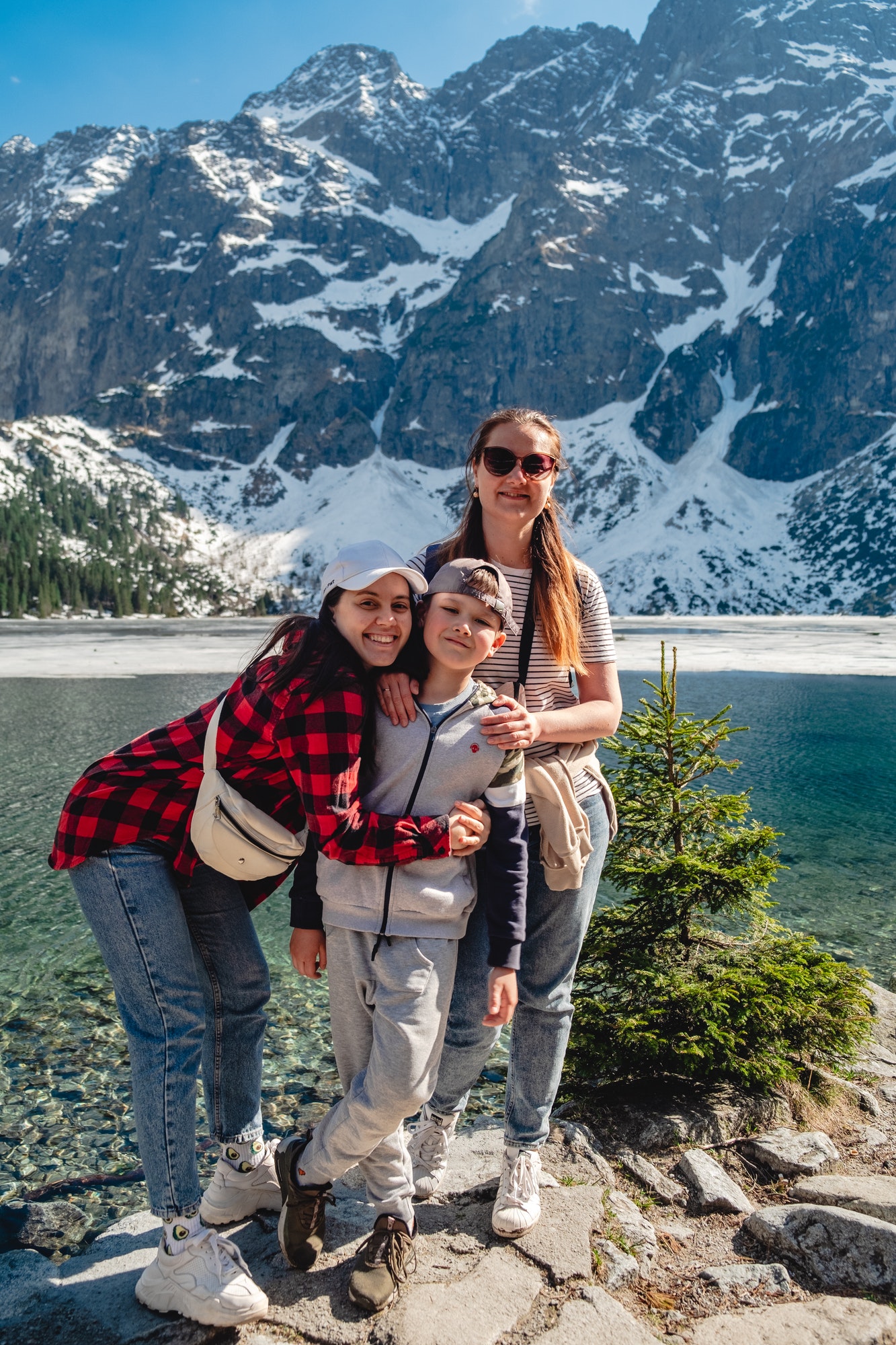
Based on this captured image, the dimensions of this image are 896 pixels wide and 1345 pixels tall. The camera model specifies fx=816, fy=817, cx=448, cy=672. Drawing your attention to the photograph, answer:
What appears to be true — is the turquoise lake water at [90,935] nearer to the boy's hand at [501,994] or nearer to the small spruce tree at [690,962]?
the small spruce tree at [690,962]

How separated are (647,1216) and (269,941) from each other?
6124 millimetres

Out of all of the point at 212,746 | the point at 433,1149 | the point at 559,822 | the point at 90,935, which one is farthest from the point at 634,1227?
the point at 90,935

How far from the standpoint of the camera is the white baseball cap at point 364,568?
9.21ft

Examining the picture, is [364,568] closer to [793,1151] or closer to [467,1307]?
[467,1307]

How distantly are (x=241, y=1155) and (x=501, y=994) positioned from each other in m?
1.36

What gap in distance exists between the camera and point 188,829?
9.77 feet

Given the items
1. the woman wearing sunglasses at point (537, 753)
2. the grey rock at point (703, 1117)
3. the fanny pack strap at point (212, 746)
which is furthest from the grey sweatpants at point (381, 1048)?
the grey rock at point (703, 1117)

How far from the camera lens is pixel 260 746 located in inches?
111

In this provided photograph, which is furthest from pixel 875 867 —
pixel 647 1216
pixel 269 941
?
pixel 647 1216

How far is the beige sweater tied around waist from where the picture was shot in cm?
300

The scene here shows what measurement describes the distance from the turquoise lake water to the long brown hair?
3.73 m

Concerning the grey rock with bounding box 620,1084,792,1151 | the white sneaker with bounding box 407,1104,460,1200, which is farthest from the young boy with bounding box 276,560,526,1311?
the grey rock with bounding box 620,1084,792,1151

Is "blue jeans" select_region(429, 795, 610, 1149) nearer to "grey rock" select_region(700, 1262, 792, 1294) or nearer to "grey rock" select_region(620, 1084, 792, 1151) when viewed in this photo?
"grey rock" select_region(700, 1262, 792, 1294)

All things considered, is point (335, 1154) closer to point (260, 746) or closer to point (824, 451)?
point (260, 746)
